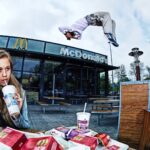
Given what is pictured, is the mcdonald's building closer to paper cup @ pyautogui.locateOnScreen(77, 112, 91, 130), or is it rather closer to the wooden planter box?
the wooden planter box

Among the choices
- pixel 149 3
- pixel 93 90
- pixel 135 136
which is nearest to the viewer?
pixel 135 136

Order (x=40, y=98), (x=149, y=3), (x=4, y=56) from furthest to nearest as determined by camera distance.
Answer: (x=40, y=98)
(x=149, y=3)
(x=4, y=56)

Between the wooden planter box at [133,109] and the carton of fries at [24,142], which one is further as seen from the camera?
the wooden planter box at [133,109]

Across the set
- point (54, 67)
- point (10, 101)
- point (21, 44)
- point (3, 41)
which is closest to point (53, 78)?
point (54, 67)

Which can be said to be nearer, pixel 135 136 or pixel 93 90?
pixel 135 136

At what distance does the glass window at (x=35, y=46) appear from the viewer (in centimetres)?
1468

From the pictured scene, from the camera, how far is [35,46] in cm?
1488

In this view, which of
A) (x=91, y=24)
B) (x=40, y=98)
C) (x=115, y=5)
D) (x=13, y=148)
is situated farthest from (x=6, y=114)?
(x=40, y=98)

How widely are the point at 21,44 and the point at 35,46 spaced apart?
961 mm

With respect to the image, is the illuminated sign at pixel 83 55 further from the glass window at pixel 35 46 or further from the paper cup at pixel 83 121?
the paper cup at pixel 83 121

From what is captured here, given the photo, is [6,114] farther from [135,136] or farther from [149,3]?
[149,3]

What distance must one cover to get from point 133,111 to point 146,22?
390 centimetres

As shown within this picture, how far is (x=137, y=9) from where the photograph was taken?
4.78m

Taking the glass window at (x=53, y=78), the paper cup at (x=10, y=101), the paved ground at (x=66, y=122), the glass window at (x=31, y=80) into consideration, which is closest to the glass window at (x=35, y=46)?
the glass window at (x=53, y=78)
